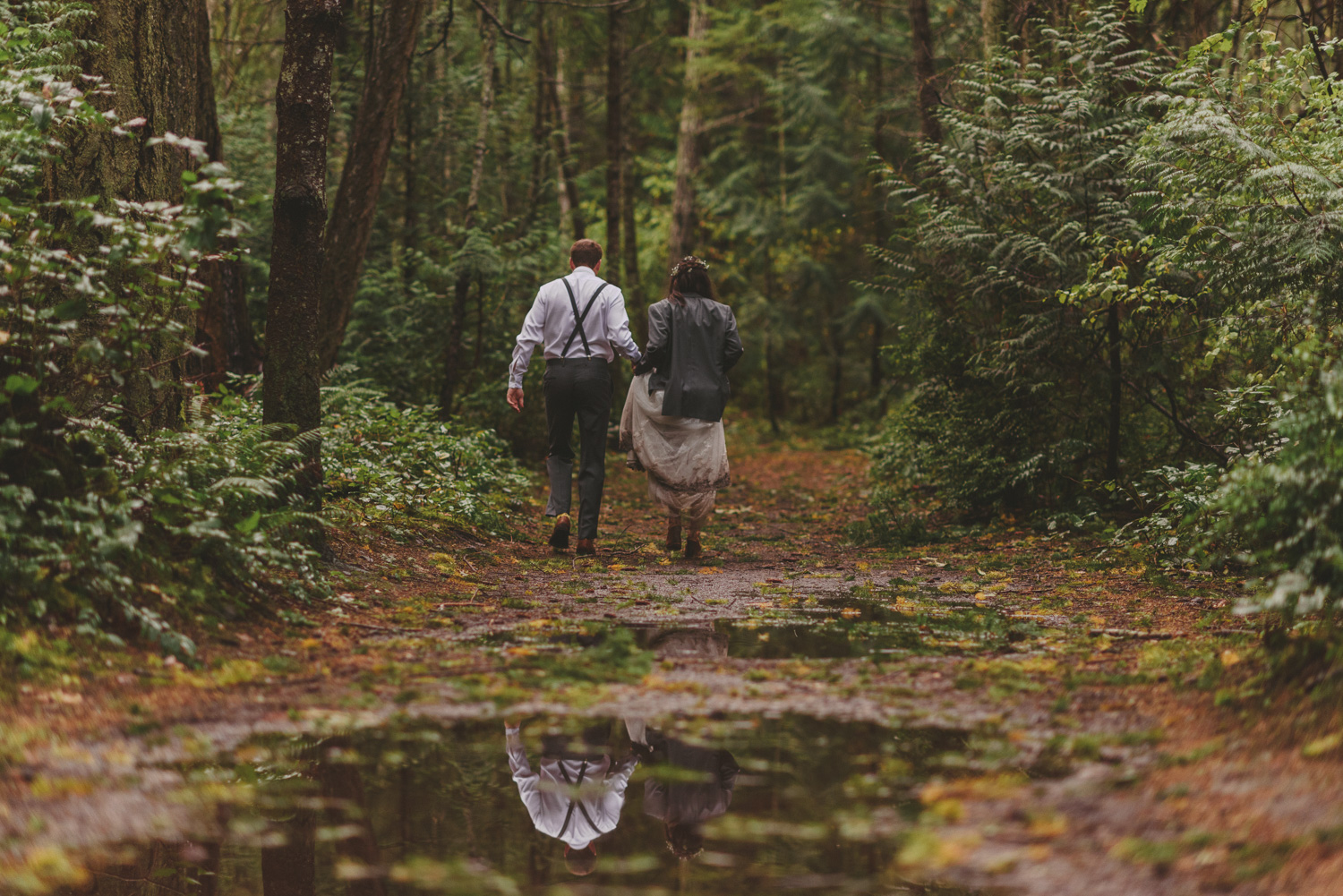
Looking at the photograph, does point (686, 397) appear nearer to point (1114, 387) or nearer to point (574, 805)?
point (1114, 387)

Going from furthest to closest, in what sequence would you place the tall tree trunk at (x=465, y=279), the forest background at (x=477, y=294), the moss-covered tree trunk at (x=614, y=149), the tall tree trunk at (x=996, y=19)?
1. the moss-covered tree trunk at (x=614, y=149)
2. the tall tree trunk at (x=465, y=279)
3. the tall tree trunk at (x=996, y=19)
4. the forest background at (x=477, y=294)

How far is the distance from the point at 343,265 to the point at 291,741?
9213mm

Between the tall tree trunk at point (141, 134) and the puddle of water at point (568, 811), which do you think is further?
the tall tree trunk at point (141, 134)

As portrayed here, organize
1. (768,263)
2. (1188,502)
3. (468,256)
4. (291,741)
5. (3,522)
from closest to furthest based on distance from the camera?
(291,741)
(3,522)
(1188,502)
(468,256)
(768,263)

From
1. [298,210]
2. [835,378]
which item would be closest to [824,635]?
[298,210]

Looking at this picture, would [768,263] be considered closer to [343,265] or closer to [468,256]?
[468,256]

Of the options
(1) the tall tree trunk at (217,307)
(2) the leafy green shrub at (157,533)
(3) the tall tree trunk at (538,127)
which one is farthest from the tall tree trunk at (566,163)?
(2) the leafy green shrub at (157,533)

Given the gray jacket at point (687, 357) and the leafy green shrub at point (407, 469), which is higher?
the gray jacket at point (687, 357)

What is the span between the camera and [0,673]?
4.23 metres

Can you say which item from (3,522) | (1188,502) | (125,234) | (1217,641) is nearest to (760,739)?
(1217,641)

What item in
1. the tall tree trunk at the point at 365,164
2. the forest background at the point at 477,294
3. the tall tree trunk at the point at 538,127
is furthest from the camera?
the tall tree trunk at the point at 538,127

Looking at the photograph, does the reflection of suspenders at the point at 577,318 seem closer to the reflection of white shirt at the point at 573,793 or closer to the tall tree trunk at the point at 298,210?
the tall tree trunk at the point at 298,210

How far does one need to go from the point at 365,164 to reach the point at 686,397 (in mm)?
5362

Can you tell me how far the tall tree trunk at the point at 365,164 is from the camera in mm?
12172
